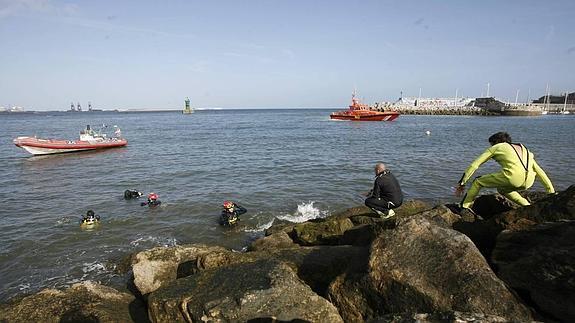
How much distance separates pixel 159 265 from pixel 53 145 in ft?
104

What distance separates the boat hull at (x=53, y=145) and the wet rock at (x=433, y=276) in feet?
116

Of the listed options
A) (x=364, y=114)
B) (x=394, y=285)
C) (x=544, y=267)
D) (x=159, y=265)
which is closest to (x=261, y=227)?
(x=159, y=265)

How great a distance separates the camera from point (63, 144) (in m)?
32.3

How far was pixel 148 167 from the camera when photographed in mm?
25812

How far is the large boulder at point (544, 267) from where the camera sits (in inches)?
146

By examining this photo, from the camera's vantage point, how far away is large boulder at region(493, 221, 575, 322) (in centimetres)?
370

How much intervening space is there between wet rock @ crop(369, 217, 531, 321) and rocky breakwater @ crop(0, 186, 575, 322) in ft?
0.04

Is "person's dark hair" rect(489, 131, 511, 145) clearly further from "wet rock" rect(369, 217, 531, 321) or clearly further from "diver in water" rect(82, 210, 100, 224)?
"diver in water" rect(82, 210, 100, 224)

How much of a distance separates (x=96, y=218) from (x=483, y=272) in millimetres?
13555

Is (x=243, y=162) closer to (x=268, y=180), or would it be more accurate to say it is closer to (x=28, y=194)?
(x=268, y=180)

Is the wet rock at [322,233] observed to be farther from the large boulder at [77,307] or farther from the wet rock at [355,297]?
the large boulder at [77,307]

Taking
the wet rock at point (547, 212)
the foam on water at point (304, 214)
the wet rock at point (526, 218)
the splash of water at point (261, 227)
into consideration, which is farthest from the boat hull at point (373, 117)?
the wet rock at point (547, 212)

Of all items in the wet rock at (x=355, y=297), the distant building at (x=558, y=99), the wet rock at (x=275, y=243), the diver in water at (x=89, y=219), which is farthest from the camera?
the distant building at (x=558, y=99)

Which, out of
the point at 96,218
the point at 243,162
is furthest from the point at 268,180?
the point at 96,218
